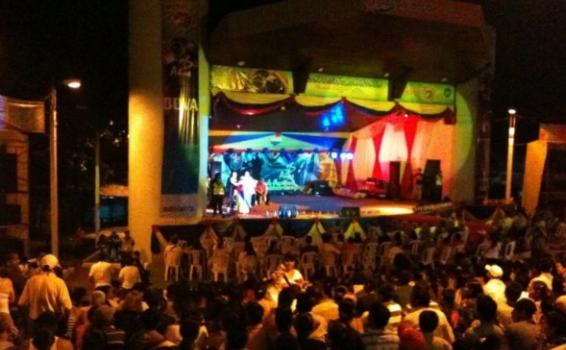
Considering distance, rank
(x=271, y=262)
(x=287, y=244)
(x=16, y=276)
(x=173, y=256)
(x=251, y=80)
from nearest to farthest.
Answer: (x=16, y=276) → (x=271, y=262) → (x=173, y=256) → (x=287, y=244) → (x=251, y=80)

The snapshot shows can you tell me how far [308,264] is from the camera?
39.4 ft

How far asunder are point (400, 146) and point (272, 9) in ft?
33.8

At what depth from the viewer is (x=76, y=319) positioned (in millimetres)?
6609

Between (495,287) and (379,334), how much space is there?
2.93 metres

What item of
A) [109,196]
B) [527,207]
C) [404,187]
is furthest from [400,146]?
[109,196]

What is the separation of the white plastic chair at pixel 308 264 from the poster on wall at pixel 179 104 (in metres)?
3.42

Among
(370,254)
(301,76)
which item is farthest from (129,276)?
(301,76)

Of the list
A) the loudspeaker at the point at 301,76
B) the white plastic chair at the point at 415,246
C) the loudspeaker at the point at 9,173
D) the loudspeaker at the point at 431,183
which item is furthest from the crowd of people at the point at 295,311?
the loudspeaker at the point at 431,183

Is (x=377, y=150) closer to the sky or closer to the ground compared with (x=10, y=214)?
closer to the sky

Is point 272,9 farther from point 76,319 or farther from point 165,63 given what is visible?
point 76,319

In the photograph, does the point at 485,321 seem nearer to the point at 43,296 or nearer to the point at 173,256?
the point at 43,296

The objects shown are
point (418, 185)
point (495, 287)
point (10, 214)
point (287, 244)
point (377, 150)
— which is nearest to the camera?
point (495, 287)

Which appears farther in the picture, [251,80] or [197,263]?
[251,80]

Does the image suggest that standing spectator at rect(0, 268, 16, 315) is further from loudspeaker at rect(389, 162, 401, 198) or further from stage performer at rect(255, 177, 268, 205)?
loudspeaker at rect(389, 162, 401, 198)
